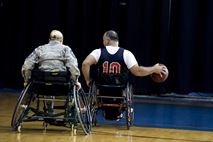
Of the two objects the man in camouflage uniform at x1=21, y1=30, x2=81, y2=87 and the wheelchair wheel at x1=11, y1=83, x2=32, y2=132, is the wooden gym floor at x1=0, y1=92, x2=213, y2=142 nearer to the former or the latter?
the wheelchair wheel at x1=11, y1=83, x2=32, y2=132

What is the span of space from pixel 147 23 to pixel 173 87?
47.4 inches

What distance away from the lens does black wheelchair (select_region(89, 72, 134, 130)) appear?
5.85 m

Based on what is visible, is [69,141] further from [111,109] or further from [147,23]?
[147,23]

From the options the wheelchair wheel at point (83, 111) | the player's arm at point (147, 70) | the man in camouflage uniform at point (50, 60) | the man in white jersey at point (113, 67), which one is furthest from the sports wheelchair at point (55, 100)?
the player's arm at point (147, 70)

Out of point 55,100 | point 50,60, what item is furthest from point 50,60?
point 55,100

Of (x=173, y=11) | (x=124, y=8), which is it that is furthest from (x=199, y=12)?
(x=124, y=8)

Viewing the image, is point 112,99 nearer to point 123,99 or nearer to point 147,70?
point 123,99

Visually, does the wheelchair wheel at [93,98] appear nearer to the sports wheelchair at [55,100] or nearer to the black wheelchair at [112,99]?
the black wheelchair at [112,99]

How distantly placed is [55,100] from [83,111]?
1.01 feet

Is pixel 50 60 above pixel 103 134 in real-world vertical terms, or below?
above

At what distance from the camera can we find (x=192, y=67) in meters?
9.18

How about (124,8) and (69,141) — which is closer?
(69,141)

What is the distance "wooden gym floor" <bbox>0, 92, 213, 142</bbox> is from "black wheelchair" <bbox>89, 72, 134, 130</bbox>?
0.15 meters

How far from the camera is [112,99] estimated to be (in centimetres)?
598
